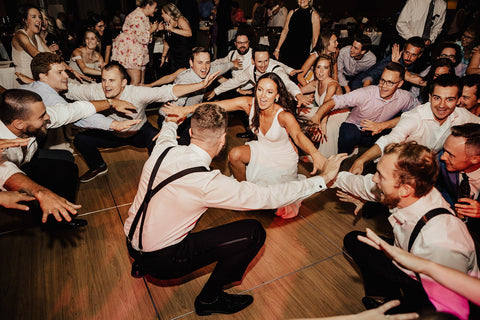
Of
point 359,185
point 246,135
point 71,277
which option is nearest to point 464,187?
point 359,185

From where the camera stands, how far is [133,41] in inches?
162

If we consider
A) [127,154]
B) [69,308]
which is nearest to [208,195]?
[69,308]

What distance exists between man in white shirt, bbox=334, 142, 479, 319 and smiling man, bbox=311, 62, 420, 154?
1.47 m

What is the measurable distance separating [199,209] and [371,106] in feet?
8.27

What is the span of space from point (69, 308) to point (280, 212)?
168cm

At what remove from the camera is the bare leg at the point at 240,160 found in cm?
258

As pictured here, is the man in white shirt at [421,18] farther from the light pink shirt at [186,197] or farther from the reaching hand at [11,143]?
the reaching hand at [11,143]

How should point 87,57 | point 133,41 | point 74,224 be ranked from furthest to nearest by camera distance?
1. point 87,57
2. point 133,41
3. point 74,224

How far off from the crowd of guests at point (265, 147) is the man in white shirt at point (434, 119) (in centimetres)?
1

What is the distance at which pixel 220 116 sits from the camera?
1463 mm

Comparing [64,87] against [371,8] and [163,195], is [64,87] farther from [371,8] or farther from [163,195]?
[371,8]

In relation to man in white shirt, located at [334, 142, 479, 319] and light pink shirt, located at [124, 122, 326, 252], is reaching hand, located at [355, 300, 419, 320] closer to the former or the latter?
man in white shirt, located at [334, 142, 479, 319]

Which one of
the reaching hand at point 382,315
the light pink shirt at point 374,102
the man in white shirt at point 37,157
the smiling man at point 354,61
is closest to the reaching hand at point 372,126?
the light pink shirt at point 374,102

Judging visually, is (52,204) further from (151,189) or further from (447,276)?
(447,276)
